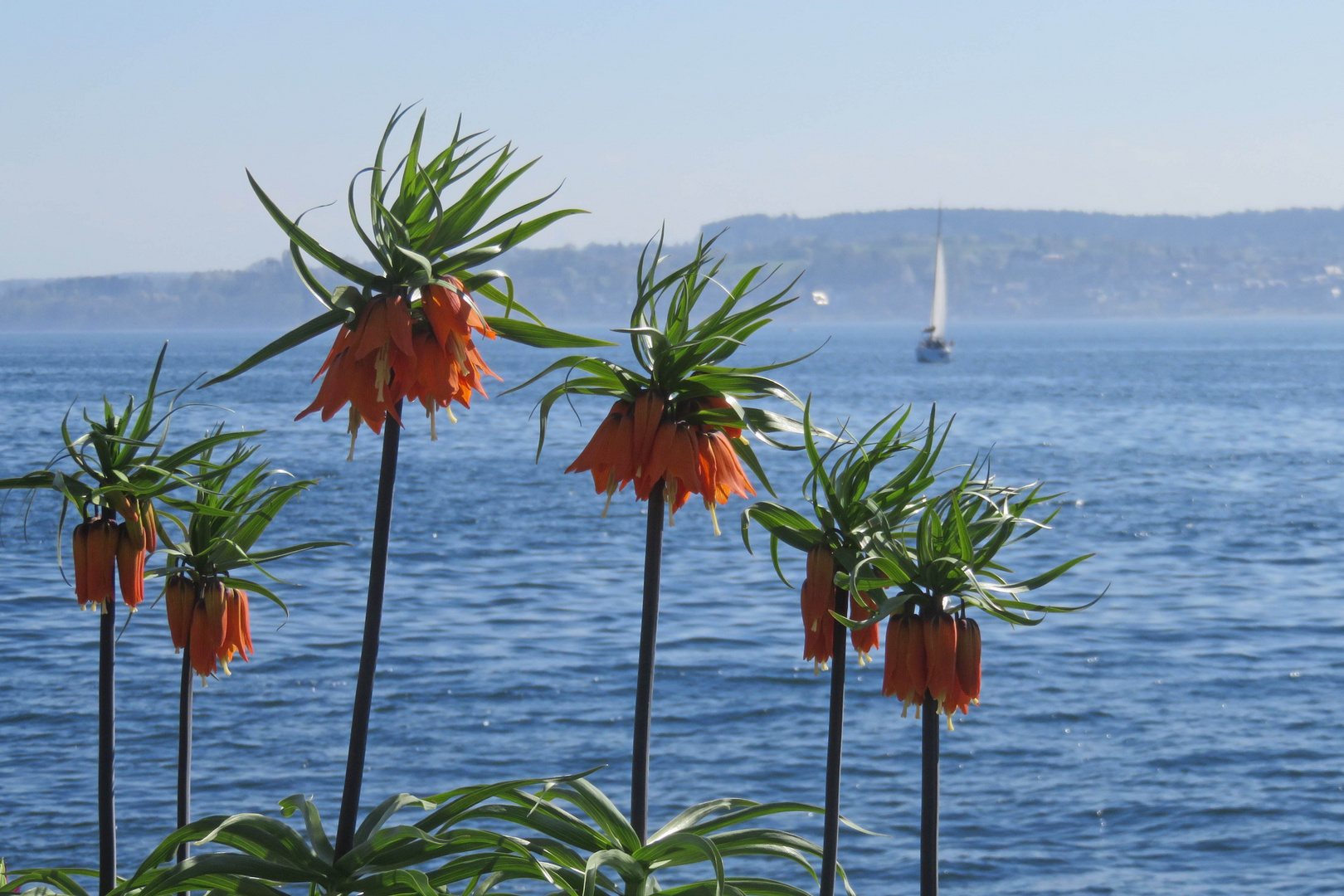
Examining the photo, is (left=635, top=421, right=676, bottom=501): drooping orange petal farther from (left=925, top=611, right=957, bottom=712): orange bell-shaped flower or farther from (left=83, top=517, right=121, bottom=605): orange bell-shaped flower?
(left=83, top=517, right=121, bottom=605): orange bell-shaped flower

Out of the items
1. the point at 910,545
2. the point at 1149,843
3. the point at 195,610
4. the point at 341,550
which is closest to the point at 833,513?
the point at 910,545

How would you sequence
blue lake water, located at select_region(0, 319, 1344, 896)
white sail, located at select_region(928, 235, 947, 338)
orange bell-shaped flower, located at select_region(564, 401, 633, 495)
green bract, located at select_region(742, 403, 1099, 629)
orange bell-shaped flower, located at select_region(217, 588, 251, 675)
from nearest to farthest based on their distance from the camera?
green bract, located at select_region(742, 403, 1099, 629), orange bell-shaped flower, located at select_region(564, 401, 633, 495), orange bell-shaped flower, located at select_region(217, 588, 251, 675), blue lake water, located at select_region(0, 319, 1344, 896), white sail, located at select_region(928, 235, 947, 338)

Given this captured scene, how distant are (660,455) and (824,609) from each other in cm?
→ 40

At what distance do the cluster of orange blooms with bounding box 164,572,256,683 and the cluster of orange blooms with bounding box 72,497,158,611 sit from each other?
0.24 meters

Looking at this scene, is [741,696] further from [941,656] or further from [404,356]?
[404,356]

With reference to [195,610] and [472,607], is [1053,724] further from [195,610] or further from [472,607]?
[195,610]

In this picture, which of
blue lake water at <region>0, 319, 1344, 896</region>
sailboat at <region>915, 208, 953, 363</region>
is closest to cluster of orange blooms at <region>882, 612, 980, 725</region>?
blue lake water at <region>0, 319, 1344, 896</region>

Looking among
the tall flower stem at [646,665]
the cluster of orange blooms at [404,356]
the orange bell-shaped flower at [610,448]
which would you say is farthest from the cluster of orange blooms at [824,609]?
the cluster of orange blooms at [404,356]

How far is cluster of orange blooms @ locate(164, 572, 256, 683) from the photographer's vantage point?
→ 9.41ft

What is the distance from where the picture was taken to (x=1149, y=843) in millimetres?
12234

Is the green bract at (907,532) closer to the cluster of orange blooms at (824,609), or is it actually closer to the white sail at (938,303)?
the cluster of orange blooms at (824,609)

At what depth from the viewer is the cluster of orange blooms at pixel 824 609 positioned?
7.98 feet

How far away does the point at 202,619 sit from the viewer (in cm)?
288

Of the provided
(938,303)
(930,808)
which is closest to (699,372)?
(930,808)
